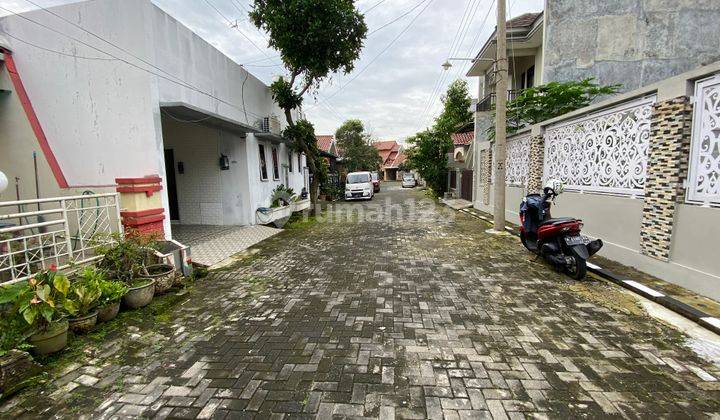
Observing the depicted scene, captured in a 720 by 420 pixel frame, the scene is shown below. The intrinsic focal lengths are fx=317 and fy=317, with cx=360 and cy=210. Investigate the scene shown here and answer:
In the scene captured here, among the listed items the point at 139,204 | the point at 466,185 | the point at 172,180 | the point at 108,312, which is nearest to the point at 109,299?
the point at 108,312

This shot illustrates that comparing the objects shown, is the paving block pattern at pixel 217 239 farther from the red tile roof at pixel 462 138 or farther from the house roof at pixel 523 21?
the red tile roof at pixel 462 138

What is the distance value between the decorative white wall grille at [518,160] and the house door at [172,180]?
9.01m

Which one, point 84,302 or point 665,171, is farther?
point 665,171

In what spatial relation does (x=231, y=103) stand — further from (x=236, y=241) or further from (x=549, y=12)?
(x=549, y=12)

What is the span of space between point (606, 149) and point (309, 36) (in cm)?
740

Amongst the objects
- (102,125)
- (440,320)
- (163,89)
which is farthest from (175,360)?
(163,89)

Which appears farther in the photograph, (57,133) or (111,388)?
(57,133)

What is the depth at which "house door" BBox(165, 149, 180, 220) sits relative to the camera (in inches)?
357

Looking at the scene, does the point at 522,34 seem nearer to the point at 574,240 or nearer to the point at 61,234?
the point at 574,240

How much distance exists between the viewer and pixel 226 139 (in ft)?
29.2

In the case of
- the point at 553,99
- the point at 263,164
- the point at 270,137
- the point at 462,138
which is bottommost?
the point at 263,164

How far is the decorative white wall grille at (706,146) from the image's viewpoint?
3.61 metres

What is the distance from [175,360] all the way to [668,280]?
593cm

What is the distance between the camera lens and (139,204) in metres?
4.82
